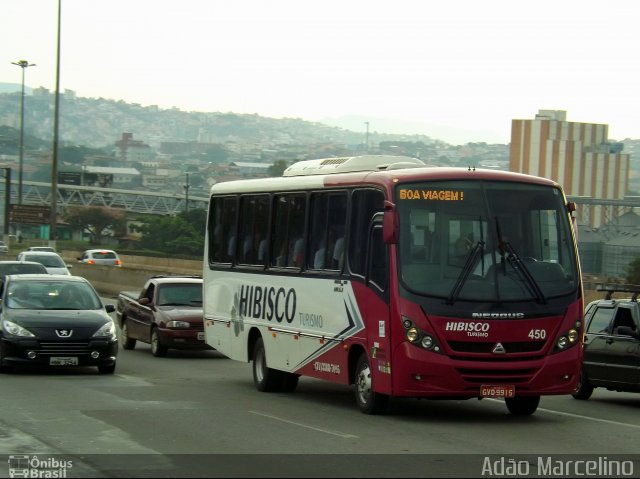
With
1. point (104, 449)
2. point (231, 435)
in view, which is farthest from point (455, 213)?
point (104, 449)

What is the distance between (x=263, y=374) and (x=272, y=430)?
5082 mm

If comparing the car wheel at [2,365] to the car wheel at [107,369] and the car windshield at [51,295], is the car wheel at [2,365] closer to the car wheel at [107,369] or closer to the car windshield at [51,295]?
the car windshield at [51,295]

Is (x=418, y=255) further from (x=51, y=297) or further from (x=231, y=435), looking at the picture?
(x=51, y=297)

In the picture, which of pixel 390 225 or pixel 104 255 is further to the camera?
pixel 104 255

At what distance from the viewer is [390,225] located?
13758mm

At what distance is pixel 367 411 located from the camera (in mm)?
14531

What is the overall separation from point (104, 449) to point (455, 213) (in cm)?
520

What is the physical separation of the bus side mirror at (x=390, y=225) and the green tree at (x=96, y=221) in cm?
12786

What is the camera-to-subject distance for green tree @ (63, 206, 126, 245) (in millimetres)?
140625

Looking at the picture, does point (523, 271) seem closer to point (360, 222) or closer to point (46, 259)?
point (360, 222)

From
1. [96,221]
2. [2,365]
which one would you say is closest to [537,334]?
[2,365]

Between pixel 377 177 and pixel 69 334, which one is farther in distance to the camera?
pixel 69 334

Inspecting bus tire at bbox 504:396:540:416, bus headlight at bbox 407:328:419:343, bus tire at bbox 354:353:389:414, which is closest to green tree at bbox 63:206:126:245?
bus tire at bbox 354:353:389:414

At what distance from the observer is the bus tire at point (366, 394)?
47.1ft
